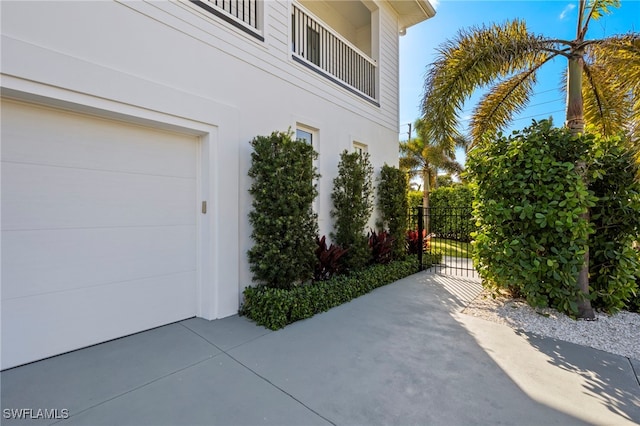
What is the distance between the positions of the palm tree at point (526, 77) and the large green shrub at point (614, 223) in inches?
11.5

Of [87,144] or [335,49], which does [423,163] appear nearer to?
[335,49]

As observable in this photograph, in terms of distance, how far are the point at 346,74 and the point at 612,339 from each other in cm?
634

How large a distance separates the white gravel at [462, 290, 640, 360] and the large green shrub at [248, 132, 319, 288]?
2.76m

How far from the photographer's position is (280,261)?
386 cm

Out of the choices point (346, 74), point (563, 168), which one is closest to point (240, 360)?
point (563, 168)

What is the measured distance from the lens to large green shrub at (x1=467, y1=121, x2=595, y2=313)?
11.6ft

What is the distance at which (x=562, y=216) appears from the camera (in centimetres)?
349

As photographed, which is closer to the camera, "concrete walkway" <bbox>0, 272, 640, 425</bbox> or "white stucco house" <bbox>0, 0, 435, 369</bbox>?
"concrete walkway" <bbox>0, 272, 640, 425</bbox>

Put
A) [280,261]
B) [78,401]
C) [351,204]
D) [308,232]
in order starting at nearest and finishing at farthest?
[78,401]
[280,261]
[308,232]
[351,204]

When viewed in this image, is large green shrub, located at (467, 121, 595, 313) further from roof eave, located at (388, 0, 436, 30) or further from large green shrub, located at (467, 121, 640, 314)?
roof eave, located at (388, 0, 436, 30)

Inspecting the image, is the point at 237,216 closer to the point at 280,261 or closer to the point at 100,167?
the point at 280,261

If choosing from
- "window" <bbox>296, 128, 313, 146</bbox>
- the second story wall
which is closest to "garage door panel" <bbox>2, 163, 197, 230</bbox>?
the second story wall

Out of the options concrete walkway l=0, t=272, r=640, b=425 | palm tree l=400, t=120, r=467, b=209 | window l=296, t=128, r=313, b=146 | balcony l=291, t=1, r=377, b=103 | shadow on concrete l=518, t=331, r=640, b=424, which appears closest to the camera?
concrete walkway l=0, t=272, r=640, b=425

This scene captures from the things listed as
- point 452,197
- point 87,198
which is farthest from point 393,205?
point 452,197
